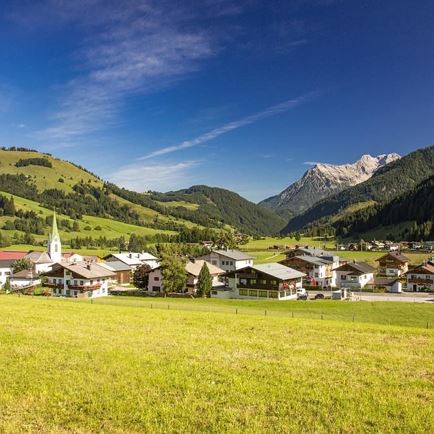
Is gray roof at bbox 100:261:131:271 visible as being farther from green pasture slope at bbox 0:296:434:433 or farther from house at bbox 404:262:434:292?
green pasture slope at bbox 0:296:434:433

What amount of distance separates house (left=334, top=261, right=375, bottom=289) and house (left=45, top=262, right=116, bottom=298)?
198 feet

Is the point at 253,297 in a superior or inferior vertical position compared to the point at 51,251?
inferior

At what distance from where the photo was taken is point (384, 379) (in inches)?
601

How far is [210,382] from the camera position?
14.5 metres

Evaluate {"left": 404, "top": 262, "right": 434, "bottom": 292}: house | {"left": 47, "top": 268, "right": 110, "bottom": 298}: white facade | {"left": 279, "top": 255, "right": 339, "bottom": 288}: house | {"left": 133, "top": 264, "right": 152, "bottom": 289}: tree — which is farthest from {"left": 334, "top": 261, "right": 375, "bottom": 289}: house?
{"left": 47, "top": 268, "right": 110, "bottom": 298}: white facade

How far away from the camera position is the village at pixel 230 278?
305 feet

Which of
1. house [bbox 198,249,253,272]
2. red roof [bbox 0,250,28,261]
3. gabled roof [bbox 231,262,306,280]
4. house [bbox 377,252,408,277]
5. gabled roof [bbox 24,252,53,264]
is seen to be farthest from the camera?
red roof [bbox 0,250,28,261]

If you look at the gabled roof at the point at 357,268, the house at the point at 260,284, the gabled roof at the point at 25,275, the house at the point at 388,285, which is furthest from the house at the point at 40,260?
the house at the point at 388,285

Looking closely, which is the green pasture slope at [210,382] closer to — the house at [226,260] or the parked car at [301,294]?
the parked car at [301,294]

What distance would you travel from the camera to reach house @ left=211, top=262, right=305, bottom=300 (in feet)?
299

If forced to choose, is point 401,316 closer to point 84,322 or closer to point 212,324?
point 212,324

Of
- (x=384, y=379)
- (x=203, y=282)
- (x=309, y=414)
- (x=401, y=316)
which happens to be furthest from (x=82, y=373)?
(x=203, y=282)

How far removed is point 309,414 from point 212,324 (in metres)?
18.5

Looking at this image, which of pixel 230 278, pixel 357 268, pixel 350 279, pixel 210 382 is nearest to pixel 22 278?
pixel 230 278
